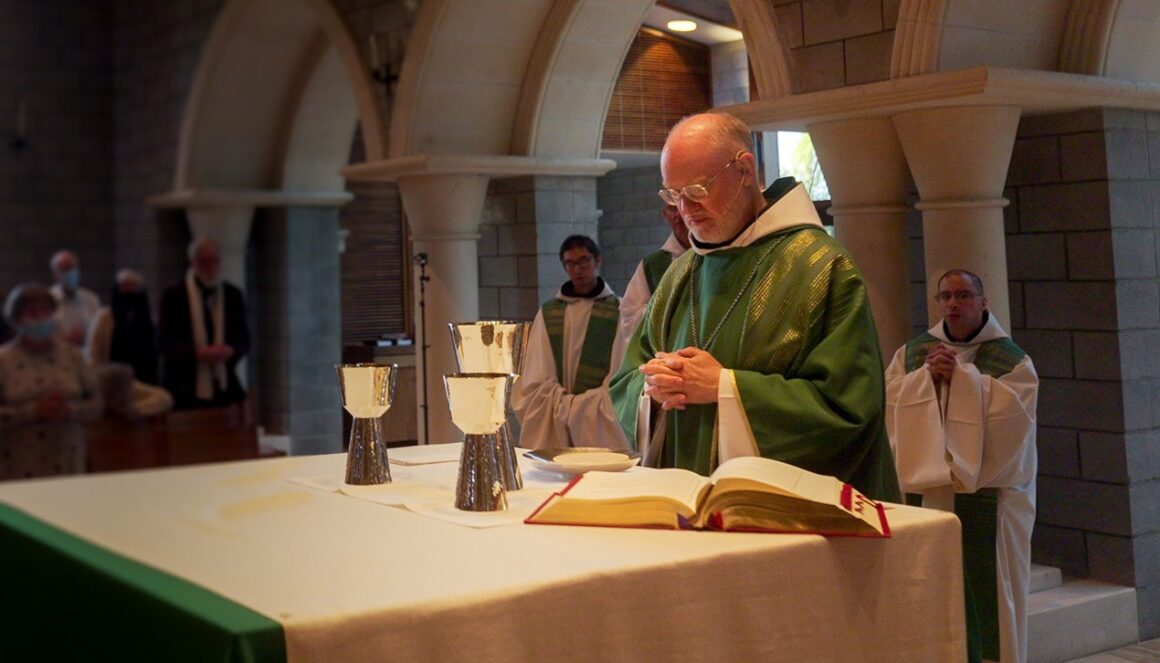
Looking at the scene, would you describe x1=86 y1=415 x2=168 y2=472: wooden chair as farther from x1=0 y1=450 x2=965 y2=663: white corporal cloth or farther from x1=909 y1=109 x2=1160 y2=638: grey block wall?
x1=909 y1=109 x2=1160 y2=638: grey block wall

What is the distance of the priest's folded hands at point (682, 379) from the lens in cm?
208

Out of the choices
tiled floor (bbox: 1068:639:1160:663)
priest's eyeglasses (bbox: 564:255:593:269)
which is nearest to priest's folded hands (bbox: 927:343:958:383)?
tiled floor (bbox: 1068:639:1160:663)

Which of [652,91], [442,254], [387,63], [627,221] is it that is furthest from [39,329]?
[627,221]

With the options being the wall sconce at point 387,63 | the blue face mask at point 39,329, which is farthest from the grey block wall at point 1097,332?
the blue face mask at point 39,329

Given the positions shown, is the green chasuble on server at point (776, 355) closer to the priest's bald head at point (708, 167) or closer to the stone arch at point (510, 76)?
the priest's bald head at point (708, 167)

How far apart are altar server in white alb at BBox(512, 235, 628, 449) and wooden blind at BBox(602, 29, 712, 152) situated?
1.62m

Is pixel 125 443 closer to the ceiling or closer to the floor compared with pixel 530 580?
closer to the ceiling

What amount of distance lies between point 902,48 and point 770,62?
520 millimetres

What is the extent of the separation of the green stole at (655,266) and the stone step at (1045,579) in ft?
5.28

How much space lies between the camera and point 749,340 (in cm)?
235

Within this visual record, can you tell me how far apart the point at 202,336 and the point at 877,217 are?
357 cm

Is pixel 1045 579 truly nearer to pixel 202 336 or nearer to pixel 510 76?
pixel 510 76

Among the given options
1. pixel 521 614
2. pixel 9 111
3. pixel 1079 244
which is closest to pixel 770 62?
pixel 1079 244

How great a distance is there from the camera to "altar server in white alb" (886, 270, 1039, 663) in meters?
3.63
